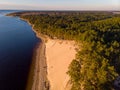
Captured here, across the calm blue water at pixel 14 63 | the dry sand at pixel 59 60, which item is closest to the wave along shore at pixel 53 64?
the dry sand at pixel 59 60

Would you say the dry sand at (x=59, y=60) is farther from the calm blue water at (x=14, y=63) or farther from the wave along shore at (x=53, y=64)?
the calm blue water at (x=14, y=63)

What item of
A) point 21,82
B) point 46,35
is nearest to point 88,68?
point 21,82

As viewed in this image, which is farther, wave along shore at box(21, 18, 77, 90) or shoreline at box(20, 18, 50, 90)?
wave along shore at box(21, 18, 77, 90)

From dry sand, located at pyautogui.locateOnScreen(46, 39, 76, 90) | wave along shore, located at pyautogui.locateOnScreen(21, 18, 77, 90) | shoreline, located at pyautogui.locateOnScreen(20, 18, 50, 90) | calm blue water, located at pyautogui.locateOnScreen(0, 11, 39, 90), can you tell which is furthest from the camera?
calm blue water, located at pyautogui.locateOnScreen(0, 11, 39, 90)

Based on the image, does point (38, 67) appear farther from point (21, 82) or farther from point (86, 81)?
point (86, 81)

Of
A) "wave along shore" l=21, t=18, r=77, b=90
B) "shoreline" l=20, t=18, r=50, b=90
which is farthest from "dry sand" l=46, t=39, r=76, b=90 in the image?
"shoreline" l=20, t=18, r=50, b=90

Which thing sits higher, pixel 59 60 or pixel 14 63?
pixel 59 60

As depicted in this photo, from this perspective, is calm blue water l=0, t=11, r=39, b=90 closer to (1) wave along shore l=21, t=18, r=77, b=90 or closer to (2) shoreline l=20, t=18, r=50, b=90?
(2) shoreline l=20, t=18, r=50, b=90

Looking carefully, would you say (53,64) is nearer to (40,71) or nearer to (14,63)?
(40,71)

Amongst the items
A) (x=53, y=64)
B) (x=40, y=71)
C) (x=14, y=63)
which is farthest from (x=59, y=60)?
(x=14, y=63)
